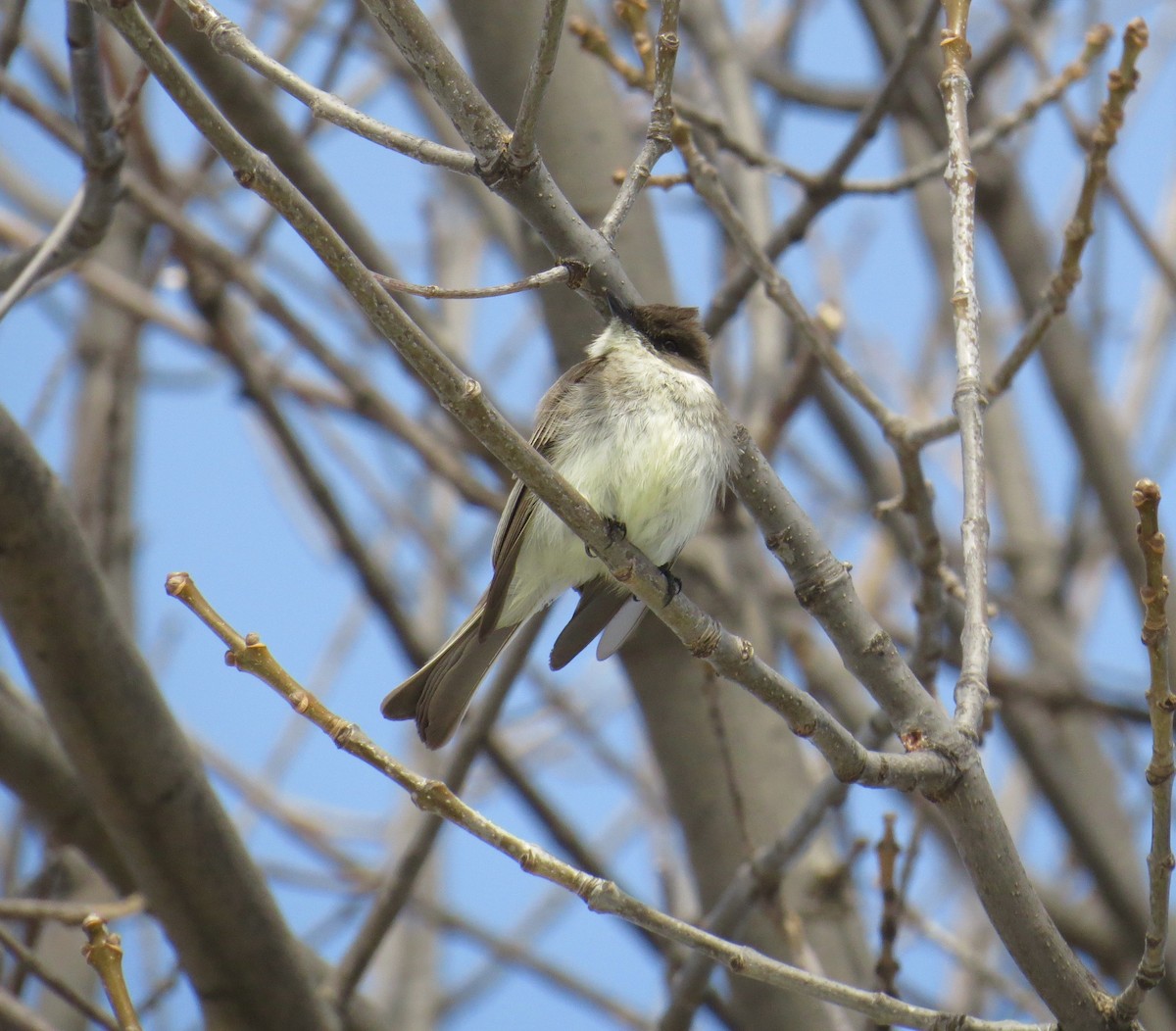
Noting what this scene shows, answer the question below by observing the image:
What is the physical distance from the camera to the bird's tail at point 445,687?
2979 mm

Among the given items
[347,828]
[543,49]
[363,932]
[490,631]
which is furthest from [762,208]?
[347,828]

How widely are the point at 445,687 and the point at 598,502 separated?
0.52 meters

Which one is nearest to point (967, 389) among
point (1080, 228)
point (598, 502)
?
point (1080, 228)

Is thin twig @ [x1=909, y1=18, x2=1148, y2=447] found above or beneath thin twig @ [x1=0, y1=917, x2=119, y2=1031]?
above

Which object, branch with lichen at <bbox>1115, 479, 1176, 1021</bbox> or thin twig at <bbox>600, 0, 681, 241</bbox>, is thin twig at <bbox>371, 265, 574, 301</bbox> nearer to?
thin twig at <bbox>600, 0, 681, 241</bbox>

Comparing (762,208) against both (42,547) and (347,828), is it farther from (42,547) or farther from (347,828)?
(347,828)

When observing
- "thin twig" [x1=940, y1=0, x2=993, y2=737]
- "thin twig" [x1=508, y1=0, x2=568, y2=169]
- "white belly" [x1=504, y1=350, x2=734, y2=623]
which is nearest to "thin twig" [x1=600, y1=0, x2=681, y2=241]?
"thin twig" [x1=508, y1=0, x2=568, y2=169]

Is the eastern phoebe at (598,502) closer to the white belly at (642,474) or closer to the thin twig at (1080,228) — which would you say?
the white belly at (642,474)

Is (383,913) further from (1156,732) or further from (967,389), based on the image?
(1156,732)

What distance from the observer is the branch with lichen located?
178cm

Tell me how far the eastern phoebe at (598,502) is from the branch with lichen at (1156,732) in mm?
1137

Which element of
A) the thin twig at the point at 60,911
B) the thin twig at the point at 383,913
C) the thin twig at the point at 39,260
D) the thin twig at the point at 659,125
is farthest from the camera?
the thin twig at the point at 383,913

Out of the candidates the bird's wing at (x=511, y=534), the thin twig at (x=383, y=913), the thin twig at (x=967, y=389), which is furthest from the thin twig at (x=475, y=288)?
the thin twig at (x=383, y=913)

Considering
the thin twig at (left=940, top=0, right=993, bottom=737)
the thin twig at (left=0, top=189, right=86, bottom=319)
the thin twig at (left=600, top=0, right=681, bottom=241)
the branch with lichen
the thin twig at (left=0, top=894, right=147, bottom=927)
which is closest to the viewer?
the branch with lichen
